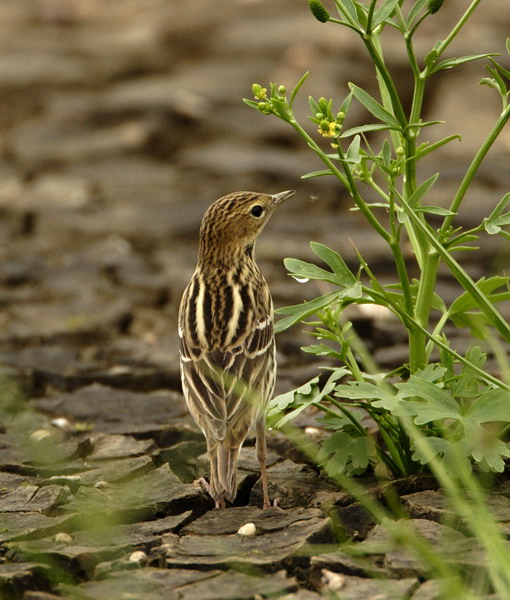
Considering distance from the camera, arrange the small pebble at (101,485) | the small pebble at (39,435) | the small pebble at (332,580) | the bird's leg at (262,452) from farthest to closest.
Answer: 1. the small pebble at (39,435)
2. the small pebble at (101,485)
3. the bird's leg at (262,452)
4. the small pebble at (332,580)

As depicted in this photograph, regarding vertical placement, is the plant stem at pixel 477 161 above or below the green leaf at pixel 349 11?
below

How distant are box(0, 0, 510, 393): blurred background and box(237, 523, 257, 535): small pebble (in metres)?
2.65

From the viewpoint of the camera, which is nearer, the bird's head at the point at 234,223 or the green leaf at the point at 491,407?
the green leaf at the point at 491,407

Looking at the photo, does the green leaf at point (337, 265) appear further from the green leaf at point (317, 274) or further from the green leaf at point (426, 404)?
the green leaf at point (426, 404)

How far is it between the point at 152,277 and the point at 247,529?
500 cm

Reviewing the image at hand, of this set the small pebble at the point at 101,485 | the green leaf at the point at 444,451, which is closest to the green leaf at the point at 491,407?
the green leaf at the point at 444,451

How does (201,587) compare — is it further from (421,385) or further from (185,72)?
(185,72)

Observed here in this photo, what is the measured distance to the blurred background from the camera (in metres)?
8.61

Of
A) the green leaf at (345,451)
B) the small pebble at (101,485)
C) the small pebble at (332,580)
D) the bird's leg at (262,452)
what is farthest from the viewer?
the small pebble at (101,485)

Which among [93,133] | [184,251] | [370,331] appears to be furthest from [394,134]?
[93,133]

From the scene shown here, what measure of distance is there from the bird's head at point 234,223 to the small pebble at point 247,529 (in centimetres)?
175

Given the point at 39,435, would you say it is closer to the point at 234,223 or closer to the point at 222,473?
the point at 234,223

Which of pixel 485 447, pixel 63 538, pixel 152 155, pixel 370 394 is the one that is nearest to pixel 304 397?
pixel 370 394

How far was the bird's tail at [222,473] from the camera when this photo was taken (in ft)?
15.6
